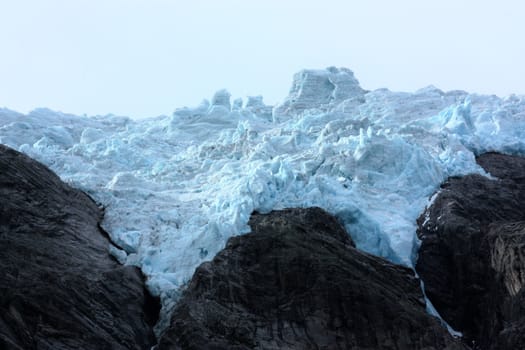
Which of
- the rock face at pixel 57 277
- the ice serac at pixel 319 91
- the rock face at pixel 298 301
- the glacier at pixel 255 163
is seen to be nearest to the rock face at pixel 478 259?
the glacier at pixel 255 163

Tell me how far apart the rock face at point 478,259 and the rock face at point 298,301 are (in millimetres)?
1491

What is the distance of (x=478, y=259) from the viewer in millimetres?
15133

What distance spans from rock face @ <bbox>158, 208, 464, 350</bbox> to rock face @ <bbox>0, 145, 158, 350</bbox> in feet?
3.70

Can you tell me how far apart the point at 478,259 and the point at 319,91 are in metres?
18.6

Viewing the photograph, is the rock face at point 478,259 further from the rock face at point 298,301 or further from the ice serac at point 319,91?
the ice serac at point 319,91

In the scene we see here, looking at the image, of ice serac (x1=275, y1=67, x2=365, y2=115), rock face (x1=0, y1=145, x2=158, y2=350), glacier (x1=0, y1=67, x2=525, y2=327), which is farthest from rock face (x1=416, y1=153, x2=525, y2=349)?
ice serac (x1=275, y1=67, x2=365, y2=115)

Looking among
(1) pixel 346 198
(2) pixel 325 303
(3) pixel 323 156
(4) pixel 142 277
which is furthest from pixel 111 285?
(3) pixel 323 156

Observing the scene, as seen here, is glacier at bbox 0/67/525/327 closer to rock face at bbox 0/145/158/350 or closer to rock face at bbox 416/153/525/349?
rock face at bbox 416/153/525/349

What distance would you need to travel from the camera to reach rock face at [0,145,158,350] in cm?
1152

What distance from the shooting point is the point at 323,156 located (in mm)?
20781

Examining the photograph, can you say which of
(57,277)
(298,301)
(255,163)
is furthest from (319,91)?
(57,277)

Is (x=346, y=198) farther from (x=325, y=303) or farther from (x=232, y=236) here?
(x=325, y=303)

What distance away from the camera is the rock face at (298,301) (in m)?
12.1

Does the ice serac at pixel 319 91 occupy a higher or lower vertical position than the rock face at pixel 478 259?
higher
